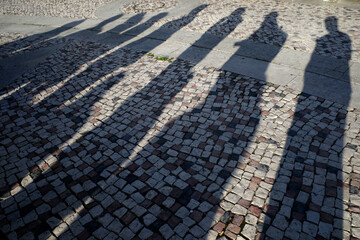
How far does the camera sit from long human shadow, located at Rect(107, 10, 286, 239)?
11.4ft

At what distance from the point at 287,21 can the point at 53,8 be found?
38.0ft

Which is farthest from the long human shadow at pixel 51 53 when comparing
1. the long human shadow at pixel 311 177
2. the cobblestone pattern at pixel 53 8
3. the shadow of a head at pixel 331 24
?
the shadow of a head at pixel 331 24

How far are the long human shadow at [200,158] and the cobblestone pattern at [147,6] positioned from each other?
7963mm

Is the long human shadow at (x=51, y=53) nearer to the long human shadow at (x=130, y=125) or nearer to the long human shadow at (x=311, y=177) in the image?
the long human shadow at (x=130, y=125)

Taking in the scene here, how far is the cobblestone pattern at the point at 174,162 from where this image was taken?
3373 mm

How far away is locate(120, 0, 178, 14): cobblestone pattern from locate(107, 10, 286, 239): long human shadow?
796 cm

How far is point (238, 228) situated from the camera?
3270 millimetres

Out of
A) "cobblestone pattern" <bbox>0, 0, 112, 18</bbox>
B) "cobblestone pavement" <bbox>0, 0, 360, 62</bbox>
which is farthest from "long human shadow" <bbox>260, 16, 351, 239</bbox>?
"cobblestone pattern" <bbox>0, 0, 112, 18</bbox>

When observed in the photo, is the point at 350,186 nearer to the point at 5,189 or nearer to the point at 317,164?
the point at 317,164

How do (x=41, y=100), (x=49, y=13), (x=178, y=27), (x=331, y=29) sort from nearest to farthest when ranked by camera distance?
(x=41, y=100)
(x=331, y=29)
(x=178, y=27)
(x=49, y=13)

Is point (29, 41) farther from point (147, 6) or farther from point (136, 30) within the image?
point (147, 6)

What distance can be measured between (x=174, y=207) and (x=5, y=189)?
2.66 m

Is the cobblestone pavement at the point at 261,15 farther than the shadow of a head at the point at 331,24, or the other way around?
the shadow of a head at the point at 331,24

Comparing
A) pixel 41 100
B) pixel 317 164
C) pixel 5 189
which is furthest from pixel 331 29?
pixel 5 189
